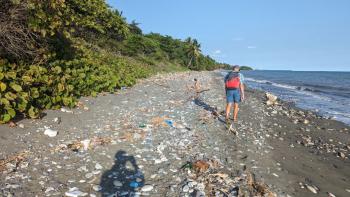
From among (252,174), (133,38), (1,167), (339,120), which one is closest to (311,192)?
(252,174)

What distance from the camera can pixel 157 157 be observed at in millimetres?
8000

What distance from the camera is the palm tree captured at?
361 ft

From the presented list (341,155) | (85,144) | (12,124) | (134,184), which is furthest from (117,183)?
(341,155)

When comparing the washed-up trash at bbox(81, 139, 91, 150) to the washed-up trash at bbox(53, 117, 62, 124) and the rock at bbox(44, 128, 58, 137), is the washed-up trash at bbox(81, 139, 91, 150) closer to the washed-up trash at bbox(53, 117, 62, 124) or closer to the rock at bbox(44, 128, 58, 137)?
the rock at bbox(44, 128, 58, 137)

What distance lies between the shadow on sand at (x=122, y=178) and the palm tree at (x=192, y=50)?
102391 mm

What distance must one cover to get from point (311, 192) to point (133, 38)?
55142mm

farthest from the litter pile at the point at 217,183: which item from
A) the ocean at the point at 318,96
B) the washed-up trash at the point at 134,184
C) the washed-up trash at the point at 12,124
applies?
the ocean at the point at 318,96

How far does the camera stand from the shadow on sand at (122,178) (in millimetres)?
6113

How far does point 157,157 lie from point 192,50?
342ft

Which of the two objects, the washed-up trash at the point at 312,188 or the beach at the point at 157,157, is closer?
the beach at the point at 157,157

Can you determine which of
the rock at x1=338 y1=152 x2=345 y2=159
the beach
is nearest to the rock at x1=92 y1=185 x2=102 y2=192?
the beach

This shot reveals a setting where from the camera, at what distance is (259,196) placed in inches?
250

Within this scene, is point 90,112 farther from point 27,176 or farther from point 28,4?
point 27,176

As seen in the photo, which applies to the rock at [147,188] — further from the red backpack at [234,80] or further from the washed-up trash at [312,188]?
the red backpack at [234,80]
